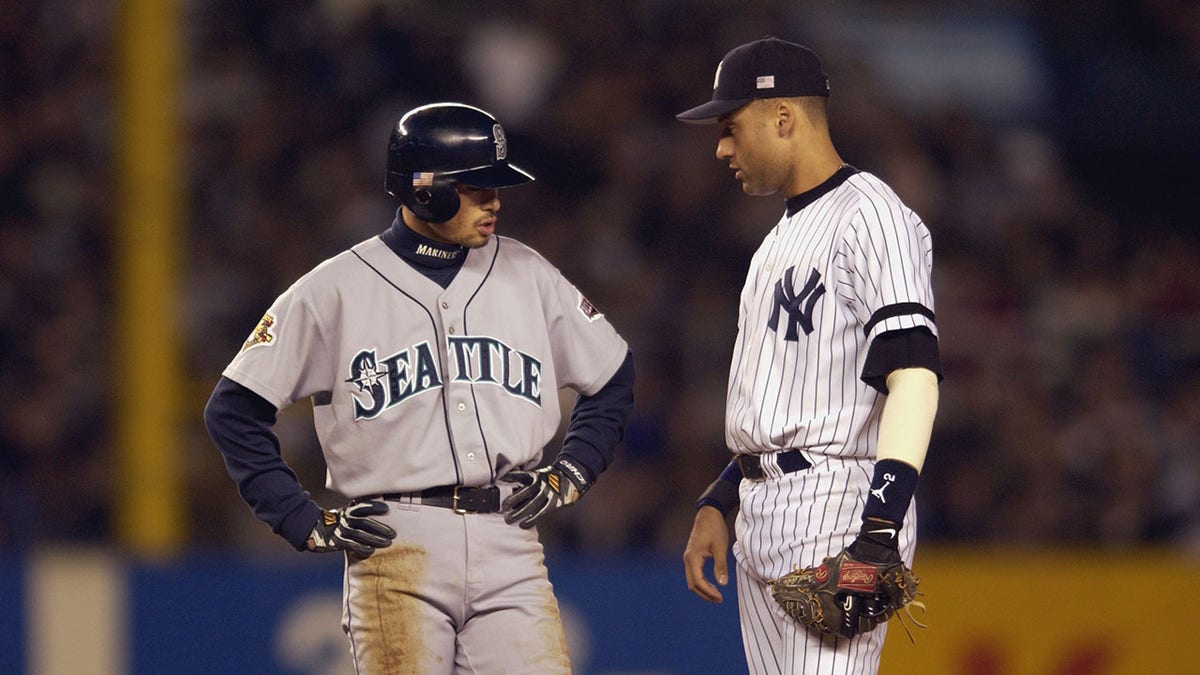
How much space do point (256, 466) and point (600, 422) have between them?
806 mm

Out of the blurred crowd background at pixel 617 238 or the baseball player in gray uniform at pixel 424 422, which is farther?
the blurred crowd background at pixel 617 238

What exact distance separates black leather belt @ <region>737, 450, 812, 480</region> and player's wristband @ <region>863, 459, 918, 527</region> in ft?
0.90

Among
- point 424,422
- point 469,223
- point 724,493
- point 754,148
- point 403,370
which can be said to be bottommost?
point 724,493

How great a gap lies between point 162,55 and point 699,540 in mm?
3770

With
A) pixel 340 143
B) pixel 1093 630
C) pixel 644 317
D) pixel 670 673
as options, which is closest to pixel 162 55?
pixel 340 143

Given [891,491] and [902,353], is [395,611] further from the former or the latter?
[902,353]

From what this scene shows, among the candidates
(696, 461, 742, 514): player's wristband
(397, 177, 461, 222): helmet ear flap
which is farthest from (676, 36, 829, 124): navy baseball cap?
(696, 461, 742, 514): player's wristband

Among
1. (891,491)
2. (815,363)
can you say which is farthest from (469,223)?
(891,491)

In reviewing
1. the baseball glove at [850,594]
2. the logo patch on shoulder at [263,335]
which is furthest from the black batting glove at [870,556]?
the logo patch on shoulder at [263,335]

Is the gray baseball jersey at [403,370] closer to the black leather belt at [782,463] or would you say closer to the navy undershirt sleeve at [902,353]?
the black leather belt at [782,463]

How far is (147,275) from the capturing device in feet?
22.0

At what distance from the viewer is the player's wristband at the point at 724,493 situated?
3.90 metres

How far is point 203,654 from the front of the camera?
622 cm

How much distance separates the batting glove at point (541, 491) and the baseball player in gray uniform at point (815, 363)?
38 centimetres
